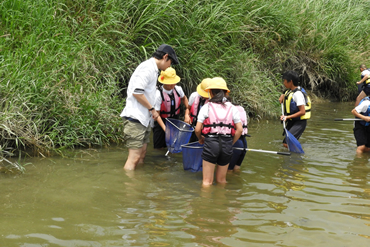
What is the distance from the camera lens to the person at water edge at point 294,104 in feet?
21.6

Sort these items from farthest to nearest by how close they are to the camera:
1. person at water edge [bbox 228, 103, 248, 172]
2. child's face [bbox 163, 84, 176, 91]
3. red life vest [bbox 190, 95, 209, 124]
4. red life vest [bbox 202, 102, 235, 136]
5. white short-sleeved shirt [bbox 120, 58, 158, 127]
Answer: child's face [bbox 163, 84, 176, 91] → red life vest [bbox 190, 95, 209, 124] → person at water edge [bbox 228, 103, 248, 172] → white short-sleeved shirt [bbox 120, 58, 158, 127] → red life vest [bbox 202, 102, 235, 136]

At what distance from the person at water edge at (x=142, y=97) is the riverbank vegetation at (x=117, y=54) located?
4.09ft

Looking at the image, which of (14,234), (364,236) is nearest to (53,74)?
(14,234)

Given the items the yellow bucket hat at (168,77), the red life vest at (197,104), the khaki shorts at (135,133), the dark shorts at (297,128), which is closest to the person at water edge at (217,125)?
the khaki shorts at (135,133)

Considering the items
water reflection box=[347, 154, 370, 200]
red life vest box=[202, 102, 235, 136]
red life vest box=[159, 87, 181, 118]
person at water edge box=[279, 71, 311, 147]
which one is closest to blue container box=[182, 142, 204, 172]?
red life vest box=[202, 102, 235, 136]

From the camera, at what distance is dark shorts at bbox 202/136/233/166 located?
15.2 ft

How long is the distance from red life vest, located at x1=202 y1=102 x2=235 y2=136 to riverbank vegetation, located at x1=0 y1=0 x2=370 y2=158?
2.31m

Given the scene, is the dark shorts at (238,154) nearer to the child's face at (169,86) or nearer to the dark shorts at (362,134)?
the child's face at (169,86)

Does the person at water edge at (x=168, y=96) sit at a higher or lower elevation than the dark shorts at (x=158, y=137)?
higher

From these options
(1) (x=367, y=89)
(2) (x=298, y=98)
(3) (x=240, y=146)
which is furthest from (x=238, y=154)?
(1) (x=367, y=89)

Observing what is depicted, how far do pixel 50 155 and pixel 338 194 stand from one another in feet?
12.5

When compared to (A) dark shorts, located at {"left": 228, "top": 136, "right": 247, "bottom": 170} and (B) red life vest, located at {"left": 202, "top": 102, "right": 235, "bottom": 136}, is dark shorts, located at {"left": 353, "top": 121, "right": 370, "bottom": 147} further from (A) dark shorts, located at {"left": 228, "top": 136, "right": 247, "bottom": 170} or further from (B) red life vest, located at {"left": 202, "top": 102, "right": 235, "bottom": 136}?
(B) red life vest, located at {"left": 202, "top": 102, "right": 235, "bottom": 136}

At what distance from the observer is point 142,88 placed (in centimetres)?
495

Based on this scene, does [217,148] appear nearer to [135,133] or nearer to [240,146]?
[240,146]
